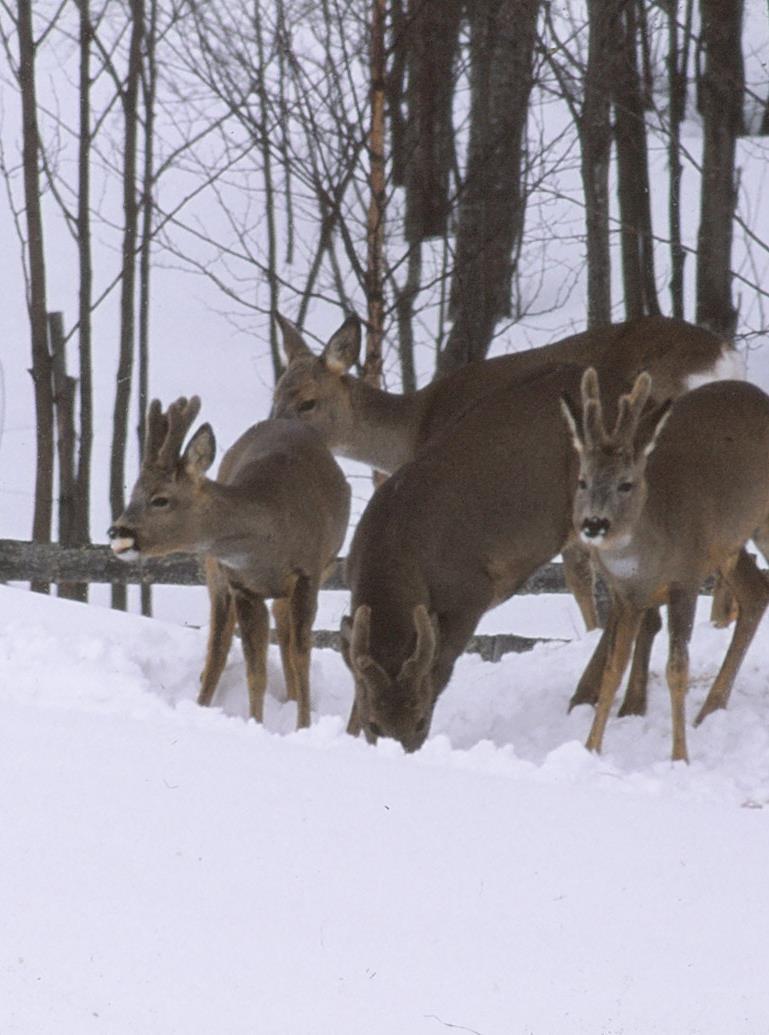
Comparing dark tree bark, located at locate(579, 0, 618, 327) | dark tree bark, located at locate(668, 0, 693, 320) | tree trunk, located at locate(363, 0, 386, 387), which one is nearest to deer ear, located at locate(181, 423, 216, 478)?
tree trunk, located at locate(363, 0, 386, 387)

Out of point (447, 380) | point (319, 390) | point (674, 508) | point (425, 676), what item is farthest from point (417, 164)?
point (425, 676)

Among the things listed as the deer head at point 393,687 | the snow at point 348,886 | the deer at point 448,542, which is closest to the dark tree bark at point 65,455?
the deer at point 448,542

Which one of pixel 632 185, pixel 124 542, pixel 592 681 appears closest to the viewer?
pixel 124 542

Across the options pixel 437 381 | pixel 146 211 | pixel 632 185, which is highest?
pixel 632 185

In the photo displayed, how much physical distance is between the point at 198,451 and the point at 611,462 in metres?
1.95

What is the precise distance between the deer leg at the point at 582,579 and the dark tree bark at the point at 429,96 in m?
5.01

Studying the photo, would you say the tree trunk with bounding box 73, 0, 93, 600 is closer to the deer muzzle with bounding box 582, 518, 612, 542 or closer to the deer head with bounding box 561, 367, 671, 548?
the deer head with bounding box 561, 367, 671, 548

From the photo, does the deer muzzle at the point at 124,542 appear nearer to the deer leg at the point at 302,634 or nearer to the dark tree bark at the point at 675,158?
the deer leg at the point at 302,634

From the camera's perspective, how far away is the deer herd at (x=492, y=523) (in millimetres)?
8219

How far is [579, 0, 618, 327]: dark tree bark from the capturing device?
14977mm

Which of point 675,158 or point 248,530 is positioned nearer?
point 248,530

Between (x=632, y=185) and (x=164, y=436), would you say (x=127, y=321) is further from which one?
(x=164, y=436)

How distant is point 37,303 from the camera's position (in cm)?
1465

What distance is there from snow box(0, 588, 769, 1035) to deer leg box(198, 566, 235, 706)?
6.12ft
